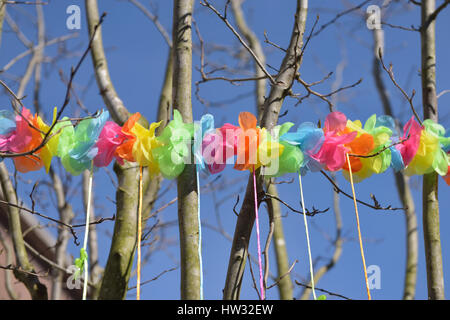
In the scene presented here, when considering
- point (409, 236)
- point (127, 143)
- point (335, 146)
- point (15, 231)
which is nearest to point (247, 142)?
point (335, 146)

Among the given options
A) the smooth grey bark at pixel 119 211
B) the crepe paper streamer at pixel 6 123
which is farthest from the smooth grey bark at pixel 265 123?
the crepe paper streamer at pixel 6 123

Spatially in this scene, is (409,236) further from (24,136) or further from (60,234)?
(24,136)

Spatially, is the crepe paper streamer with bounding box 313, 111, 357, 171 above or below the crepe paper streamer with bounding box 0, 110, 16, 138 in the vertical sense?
below

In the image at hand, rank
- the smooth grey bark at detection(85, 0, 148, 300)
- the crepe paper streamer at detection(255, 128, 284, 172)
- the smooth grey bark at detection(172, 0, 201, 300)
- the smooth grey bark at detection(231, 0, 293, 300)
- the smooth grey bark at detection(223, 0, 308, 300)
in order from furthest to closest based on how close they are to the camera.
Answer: the smooth grey bark at detection(231, 0, 293, 300)
the smooth grey bark at detection(85, 0, 148, 300)
the crepe paper streamer at detection(255, 128, 284, 172)
the smooth grey bark at detection(223, 0, 308, 300)
the smooth grey bark at detection(172, 0, 201, 300)

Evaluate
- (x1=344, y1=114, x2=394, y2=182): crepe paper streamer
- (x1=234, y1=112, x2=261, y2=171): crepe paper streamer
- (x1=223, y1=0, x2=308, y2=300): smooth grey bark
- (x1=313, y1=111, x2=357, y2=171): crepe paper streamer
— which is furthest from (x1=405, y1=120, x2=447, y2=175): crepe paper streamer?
(x1=234, y1=112, x2=261, y2=171): crepe paper streamer

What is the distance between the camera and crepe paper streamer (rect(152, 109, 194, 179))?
92.4 inches

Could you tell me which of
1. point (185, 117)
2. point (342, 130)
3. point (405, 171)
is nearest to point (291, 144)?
point (342, 130)

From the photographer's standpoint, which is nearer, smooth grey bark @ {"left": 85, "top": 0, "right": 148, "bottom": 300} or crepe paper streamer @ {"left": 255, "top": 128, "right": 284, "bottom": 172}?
crepe paper streamer @ {"left": 255, "top": 128, "right": 284, "bottom": 172}

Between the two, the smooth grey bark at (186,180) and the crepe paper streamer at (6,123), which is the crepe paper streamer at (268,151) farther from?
the crepe paper streamer at (6,123)

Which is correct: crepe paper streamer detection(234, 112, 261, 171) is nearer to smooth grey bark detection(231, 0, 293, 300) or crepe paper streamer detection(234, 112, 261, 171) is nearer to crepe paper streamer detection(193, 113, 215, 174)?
crepe paper streamer detection(193, 113, 215, 174)

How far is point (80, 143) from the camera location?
2.48m

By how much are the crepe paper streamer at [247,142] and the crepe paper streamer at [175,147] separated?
0.22m

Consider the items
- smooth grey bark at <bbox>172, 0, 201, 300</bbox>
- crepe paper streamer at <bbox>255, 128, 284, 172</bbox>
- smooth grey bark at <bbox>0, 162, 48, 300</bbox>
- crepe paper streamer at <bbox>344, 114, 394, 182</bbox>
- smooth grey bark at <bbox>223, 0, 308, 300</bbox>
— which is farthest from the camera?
smooth grey bark at <bbox>0, 162, 48, 300</bbox>

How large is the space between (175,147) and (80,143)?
A: 1.46 feet
